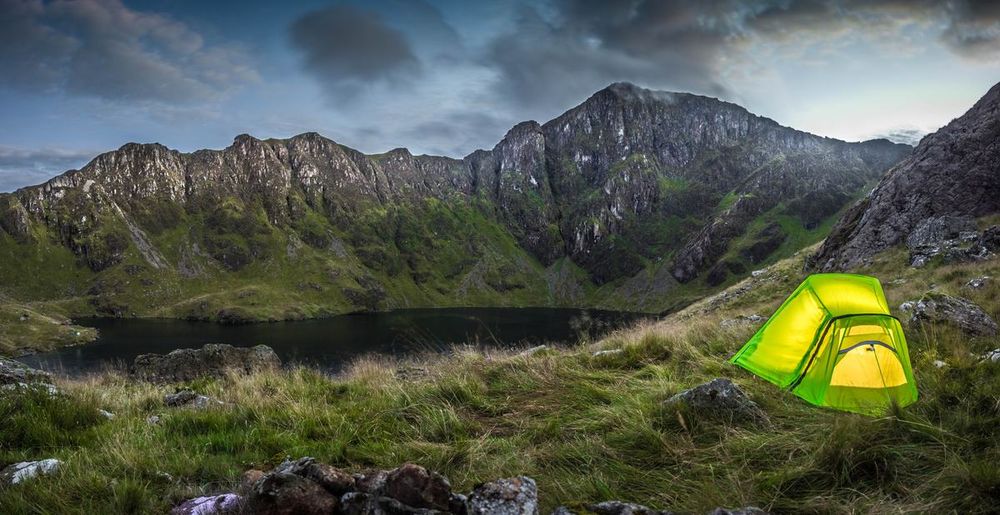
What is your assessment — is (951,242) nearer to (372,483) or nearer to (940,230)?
(940,230)

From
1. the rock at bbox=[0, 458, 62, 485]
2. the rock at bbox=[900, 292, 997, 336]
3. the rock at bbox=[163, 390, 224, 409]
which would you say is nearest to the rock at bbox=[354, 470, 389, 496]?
the rock at bbox=[0, 458, 62, 485]

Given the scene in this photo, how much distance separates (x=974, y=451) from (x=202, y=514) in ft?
20.8

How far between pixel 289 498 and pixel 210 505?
1.04 metres

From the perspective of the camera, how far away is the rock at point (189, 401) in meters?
7.66

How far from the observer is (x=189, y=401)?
27.3ft

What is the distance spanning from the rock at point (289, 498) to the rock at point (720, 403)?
13.2 feet

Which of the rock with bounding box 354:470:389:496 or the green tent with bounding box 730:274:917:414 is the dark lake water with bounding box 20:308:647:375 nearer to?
the green tent with bounding box 730:274:917:414

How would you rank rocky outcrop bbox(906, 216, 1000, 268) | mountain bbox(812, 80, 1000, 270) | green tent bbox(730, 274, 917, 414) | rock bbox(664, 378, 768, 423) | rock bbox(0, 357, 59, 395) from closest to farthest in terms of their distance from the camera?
rock bbox(664, 378, 768, 423)
green tent bbox(730, 274, 917, 414)
rock bbox(0, 357, 59, 395)
rocky outcrop bbox(906, 216, 1000, 268)
mountain bbox(812, 80, 1000, 270)

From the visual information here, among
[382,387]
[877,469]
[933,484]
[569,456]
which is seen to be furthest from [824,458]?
[382,387]

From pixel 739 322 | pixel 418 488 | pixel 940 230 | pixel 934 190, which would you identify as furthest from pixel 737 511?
pixel 934 190

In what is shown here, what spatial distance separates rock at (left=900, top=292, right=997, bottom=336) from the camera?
8.03 m

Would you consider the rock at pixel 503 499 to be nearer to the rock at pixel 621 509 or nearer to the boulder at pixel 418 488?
the boulder at pixel 418 488

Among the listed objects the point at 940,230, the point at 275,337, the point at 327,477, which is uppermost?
the point at 940,230

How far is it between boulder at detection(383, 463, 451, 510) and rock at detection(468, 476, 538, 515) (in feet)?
0.71
